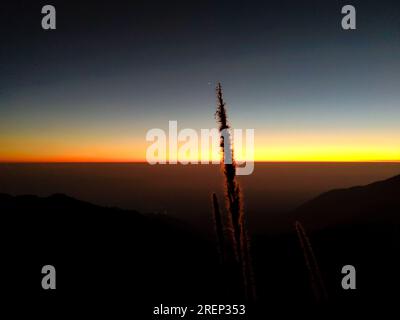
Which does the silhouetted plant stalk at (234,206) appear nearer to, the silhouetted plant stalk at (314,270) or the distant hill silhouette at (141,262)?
the silhouetted plant stalk at (314,270)

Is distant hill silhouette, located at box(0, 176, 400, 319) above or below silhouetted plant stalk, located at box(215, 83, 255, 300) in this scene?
below

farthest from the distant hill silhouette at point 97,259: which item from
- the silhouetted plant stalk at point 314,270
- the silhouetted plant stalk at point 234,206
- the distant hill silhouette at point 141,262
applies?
the silhouetted plant stalk at point 234,206

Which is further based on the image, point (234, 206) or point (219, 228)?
point (219, 228)

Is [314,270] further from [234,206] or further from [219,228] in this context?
[234,206]

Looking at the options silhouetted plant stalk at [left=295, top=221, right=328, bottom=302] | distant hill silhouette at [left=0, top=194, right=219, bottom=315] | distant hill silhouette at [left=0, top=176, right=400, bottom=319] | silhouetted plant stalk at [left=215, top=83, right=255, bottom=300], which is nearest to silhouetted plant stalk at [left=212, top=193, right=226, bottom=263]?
silhouetted plant stalk at [left=215, top=83, right=255, bottom=300]

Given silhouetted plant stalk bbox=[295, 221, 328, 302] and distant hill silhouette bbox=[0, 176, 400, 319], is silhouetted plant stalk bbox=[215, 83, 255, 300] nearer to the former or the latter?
silhouetted plant stalk bbox=[295, 221, 328, 302]

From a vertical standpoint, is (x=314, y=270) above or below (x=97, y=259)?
above

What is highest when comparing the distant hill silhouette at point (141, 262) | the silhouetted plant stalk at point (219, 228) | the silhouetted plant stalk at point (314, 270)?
the silhouetted plant stalk at point (219, 228)

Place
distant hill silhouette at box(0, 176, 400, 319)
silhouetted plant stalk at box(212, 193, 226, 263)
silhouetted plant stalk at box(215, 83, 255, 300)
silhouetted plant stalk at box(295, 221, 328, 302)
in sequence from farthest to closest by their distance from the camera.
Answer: distant hill silhouette at box(0, 176, 400, 319), silhouetted plant stalk at box(295, 221, 328, 302), silhouetted plant stalk at box(212, 193, 226, 263), silhouetted plant stalk at box(215, 83, 255, 300)

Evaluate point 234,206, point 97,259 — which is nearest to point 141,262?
point 97,259

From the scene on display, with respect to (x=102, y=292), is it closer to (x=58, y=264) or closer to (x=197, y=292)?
(x=197, y=292)
